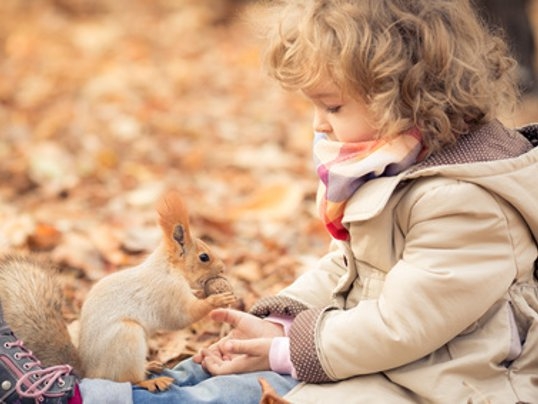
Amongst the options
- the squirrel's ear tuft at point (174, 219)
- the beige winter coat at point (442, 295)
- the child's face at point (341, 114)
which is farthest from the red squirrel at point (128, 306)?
the child's face at point (341, 114)

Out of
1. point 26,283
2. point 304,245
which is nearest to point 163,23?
point 304,245

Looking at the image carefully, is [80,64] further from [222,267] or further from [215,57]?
[222,267]

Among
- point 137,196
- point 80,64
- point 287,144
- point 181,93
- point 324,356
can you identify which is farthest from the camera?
point 80,64

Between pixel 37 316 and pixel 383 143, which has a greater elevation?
pixel 383 143

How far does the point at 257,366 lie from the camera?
6.92 feet

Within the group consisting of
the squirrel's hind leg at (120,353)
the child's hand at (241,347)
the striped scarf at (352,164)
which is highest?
the striped scarf at (352,164)

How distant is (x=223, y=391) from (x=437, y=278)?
0.54 meters

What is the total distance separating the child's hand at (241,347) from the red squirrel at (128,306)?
0.25ft

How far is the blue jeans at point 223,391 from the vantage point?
199cm

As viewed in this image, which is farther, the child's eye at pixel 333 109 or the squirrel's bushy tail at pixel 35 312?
the squirrel's bushy tail at pixel 35 312

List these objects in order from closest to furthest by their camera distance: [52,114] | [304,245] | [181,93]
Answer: [304,245] → [52,114] → [181,93]

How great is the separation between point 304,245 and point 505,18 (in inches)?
104

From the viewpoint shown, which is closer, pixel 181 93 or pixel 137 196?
pixel 137 196

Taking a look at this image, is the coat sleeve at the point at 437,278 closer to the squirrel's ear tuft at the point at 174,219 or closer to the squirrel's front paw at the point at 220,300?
the squirrel's front paw at the point at 220,300
